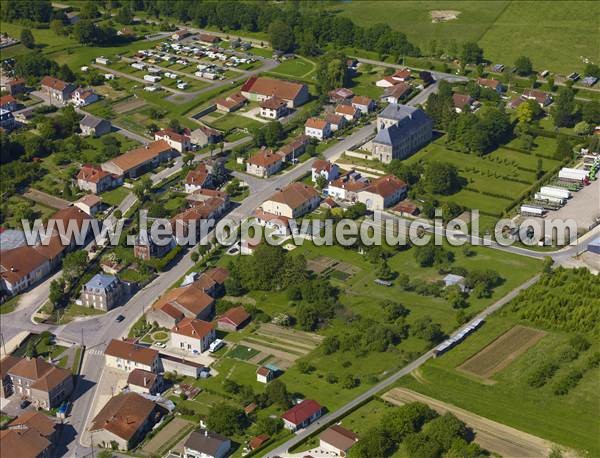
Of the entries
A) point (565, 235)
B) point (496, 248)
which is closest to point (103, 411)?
point (496, 248)

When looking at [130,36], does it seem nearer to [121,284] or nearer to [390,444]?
[121,284]

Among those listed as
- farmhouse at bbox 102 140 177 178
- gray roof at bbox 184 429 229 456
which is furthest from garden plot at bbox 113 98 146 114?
gray roof at bbox 184 429 229 456

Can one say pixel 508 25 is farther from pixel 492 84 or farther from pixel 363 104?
pixel 363 104

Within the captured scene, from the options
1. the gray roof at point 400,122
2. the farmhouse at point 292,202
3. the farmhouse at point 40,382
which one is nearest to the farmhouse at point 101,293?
the farmhouse at point 40,382

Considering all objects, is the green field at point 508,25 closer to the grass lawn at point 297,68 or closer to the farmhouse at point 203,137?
the grass lawn at point 297,68

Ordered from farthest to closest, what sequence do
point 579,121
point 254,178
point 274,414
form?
point 579,121, point 254,178, point 274,414

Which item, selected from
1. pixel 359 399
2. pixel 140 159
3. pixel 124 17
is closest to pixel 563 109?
pixel 140 159
